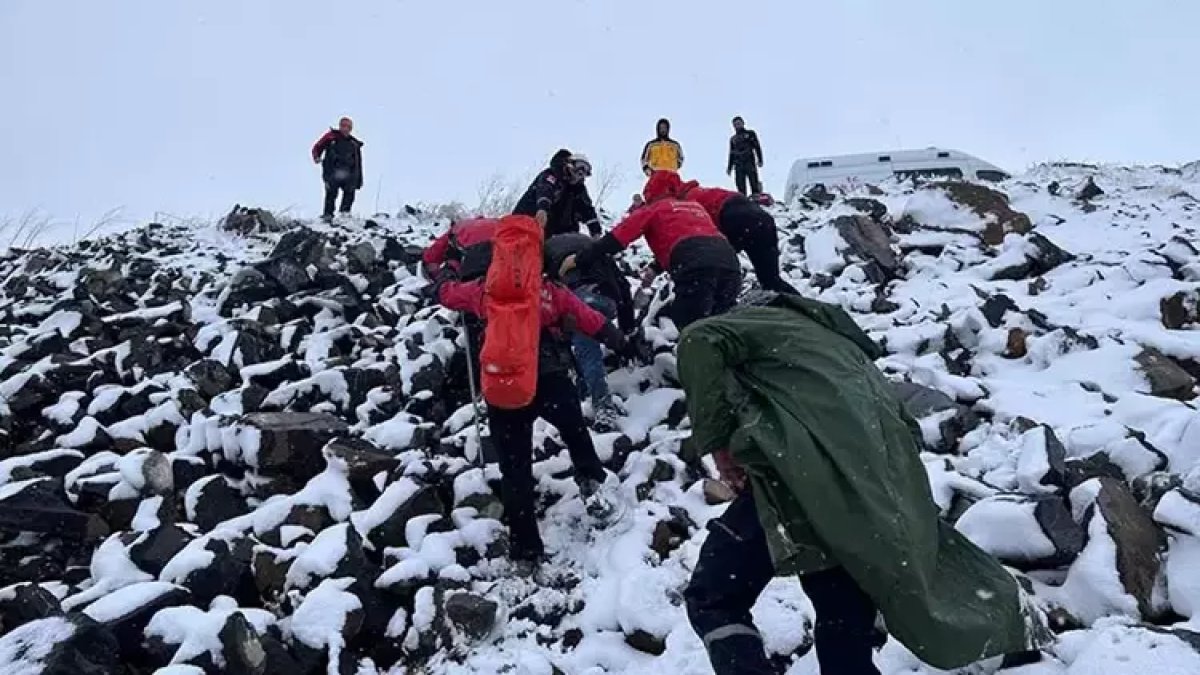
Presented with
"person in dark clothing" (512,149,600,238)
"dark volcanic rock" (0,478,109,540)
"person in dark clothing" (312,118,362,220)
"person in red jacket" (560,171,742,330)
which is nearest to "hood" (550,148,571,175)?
"person in dark clothing" (512,149,600,238)

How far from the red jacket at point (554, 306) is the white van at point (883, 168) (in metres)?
10.2

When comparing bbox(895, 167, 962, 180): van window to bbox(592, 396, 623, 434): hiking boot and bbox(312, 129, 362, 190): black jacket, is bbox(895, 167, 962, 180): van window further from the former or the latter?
bbox(592, 396, 623, 434): hiking boot

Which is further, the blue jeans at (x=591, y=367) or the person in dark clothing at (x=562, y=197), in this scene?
the person in dark clothing at (x=562, y=197)

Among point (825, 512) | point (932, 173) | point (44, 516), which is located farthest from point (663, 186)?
point (932, 173)

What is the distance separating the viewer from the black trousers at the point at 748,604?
109 inches

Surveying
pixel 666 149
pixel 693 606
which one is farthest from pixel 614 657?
pixel 666 149

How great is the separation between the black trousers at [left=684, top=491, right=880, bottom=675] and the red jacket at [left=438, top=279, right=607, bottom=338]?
218cm

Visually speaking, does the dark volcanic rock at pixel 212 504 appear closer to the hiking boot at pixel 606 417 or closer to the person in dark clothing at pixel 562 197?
the hiking boot at pixel 606 417

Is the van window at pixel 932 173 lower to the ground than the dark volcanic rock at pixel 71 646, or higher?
higher

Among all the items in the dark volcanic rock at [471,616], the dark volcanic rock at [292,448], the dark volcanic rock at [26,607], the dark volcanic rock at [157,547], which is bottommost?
the dark volcanic rock at [471,616]

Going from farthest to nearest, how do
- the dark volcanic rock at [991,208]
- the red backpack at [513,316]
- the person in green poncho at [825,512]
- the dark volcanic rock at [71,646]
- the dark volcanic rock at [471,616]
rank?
the dark volcanic rock at [991,208], the red backpack at [513,316], the dark volcanic rock at [471,616], the dark volcanic rock at [71,646], the person in green poncho at [825,512]

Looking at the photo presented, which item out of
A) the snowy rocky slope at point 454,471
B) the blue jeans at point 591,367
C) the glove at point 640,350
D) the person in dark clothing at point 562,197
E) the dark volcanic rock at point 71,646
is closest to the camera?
the dark volcanic rock at point 71,646

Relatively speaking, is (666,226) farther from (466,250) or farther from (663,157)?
(663,157)

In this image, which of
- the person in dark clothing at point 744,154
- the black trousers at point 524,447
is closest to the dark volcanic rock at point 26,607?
the black trousers at point 524,447
